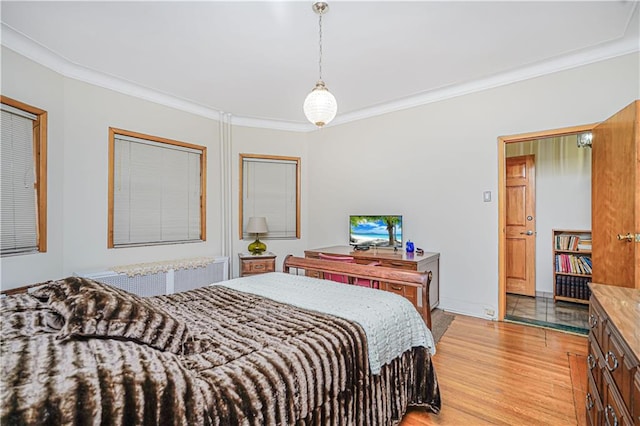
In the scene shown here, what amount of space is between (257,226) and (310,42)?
105 inches

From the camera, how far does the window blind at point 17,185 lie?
2.59 metres

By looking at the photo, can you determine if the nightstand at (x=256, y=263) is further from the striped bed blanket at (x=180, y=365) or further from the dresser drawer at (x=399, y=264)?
the striped bed blanket at (x=180, y=365)

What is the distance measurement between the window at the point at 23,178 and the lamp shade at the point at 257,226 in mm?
2309

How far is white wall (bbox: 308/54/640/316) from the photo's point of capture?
3033 millimetres

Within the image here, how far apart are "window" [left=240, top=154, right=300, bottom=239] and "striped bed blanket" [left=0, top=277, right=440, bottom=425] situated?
10.9 feet

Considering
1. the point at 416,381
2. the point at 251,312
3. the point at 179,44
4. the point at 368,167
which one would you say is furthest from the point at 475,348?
the point at 179,44

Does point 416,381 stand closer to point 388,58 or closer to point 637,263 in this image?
point 637,263

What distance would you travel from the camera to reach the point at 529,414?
74.4 inches

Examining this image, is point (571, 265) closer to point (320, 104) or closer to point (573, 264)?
point (573, 264)

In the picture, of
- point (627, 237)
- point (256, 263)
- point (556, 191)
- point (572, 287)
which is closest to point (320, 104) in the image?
point (627, 237)

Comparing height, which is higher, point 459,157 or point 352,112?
point 352,112

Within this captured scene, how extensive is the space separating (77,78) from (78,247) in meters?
1.75

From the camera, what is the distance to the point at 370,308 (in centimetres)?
168

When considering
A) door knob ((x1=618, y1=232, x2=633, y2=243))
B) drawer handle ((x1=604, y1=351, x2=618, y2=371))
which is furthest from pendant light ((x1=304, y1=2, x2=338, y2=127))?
door knob ((x1=618, y1=232, x2=633, y2=243))
